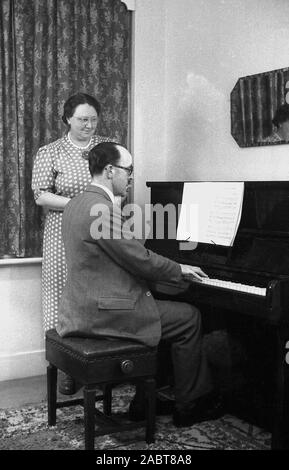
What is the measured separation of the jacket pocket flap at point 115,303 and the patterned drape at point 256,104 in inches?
57.1

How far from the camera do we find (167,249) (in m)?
3.76

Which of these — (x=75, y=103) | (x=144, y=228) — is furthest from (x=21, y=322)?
(x=75, y=103)

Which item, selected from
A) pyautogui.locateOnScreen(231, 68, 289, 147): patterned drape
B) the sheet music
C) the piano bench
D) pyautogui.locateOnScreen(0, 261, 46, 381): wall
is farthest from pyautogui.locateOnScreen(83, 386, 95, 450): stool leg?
pyautogui.locateOnScreen(231, 68, 289, 147): patterned drape

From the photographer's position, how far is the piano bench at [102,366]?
106 inches

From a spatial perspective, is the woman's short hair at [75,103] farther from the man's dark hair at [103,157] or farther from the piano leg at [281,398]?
the piano leg at [281,398]

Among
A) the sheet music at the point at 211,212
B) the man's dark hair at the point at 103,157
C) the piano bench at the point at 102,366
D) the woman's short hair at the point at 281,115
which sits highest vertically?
the woman's short hair at the point at 281,115

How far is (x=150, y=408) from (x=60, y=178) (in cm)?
157

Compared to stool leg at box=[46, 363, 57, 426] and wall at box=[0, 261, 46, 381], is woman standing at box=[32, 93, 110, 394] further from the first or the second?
stool leg at box=[46, 363, 57, 426]

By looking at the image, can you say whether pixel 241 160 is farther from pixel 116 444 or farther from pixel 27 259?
pixel 116 444

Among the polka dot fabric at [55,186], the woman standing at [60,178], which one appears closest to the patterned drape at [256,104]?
the woman standing at [60,178]

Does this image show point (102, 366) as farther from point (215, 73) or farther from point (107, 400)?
point (215, 73)

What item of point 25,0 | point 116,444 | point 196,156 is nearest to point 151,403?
point 116,444

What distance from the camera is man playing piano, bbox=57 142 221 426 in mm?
2750
